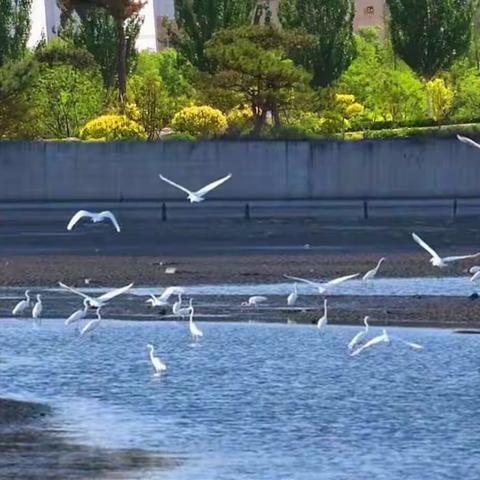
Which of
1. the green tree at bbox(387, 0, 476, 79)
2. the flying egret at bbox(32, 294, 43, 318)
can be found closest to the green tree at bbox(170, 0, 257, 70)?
the green tree at bbox(387, 0, 476, 79)

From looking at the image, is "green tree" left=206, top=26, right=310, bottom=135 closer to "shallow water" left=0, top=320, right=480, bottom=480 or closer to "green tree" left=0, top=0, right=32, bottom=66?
"green tree" left=0, top=0, right=32, bottom=66

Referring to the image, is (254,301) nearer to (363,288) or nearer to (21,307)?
(21,307)

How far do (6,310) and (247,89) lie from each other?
33.4 m

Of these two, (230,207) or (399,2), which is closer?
(230,207)

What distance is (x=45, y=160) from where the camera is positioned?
1972 inches

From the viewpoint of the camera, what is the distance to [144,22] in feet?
328

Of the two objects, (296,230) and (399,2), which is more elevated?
(399,2)

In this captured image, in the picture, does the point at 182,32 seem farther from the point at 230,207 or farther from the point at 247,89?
the point at 230,207

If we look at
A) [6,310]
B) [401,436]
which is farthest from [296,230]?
[401,436]

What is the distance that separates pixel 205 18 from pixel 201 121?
39.5 feet

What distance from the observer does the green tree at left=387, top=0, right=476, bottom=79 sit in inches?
2815

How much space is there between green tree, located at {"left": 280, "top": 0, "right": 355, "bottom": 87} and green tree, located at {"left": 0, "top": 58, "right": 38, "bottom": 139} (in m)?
13.3

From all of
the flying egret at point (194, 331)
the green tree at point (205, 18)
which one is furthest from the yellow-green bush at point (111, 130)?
the flying egret at point (194, 331)

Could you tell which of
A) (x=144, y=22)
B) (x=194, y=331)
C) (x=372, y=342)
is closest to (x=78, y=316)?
(x=194, y=331)
